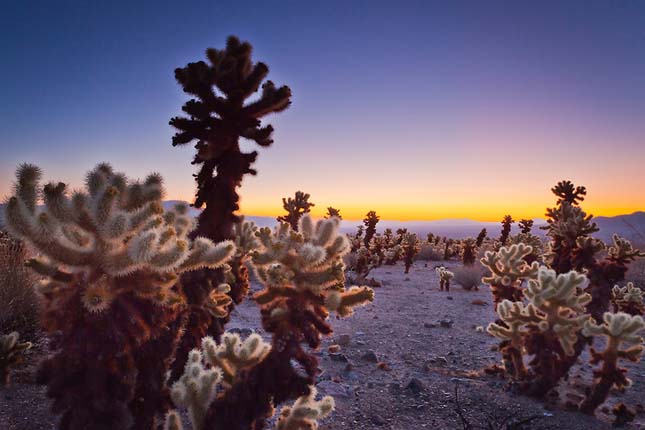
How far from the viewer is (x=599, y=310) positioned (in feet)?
19.9

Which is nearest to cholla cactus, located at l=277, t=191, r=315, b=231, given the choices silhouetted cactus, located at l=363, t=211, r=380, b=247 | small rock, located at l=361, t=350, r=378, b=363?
silhouetted cactus, located at l=363, t=211, r=380, b=247

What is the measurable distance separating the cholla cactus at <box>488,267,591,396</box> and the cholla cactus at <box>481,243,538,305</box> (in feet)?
3.56

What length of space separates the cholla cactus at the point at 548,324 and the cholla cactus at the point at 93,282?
4.23 m

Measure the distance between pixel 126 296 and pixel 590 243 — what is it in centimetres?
712

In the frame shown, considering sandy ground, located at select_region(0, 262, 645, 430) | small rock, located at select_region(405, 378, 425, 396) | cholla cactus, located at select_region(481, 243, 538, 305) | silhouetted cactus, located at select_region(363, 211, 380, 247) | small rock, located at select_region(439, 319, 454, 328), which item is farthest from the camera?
silhouetted cactus, located at select_region(363, 211, 380, 247)

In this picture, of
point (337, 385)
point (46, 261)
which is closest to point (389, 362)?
point (337, 385)

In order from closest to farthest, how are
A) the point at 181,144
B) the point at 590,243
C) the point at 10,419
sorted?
1. the point at 10,419
2. the point at 181,144
3. the point at 590,243

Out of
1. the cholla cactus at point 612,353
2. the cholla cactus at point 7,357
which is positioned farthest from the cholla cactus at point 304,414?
the cholla cactus at point 612,353

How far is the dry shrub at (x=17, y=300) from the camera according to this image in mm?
5367

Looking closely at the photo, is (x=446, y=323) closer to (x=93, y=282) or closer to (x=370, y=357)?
(x=370, y=357)

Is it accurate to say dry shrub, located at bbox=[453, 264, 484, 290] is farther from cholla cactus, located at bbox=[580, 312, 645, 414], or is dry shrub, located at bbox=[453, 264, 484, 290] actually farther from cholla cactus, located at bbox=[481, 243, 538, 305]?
cholla cactus, located at bbox=[580, 312, 645, 414]

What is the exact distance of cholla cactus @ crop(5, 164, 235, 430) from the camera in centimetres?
212

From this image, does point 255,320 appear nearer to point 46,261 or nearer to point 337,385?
point 337,385

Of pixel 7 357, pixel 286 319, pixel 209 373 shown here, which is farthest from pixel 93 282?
pixel 7 357
